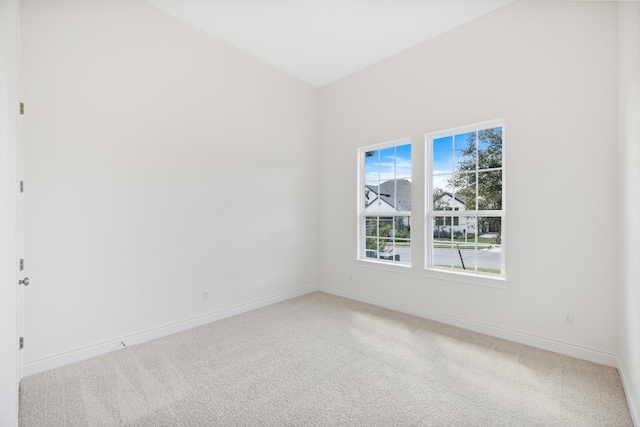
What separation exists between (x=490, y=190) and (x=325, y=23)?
2.59m

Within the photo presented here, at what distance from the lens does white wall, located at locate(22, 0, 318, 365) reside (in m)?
2.40

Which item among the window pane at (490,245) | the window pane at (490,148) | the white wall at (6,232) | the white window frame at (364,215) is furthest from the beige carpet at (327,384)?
the window pane at (490,148)

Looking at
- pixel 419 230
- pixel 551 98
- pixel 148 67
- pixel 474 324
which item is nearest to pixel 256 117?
pixel 148 67

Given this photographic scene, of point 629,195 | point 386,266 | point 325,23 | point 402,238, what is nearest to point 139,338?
point 386,266

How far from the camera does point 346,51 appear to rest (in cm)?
379

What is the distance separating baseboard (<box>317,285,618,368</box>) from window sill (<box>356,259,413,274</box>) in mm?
430

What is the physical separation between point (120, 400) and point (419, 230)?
10.7ft

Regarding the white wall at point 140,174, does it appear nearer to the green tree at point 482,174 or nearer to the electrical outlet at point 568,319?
the green tree at point 482,174

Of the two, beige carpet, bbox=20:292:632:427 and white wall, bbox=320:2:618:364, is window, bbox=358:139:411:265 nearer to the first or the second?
white wall, bbox=320:2:618:364

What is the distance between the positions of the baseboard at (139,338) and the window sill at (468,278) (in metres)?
2.10

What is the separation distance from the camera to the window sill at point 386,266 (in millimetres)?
3740

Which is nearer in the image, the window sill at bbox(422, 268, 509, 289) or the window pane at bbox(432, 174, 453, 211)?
the window sill at bbox(422, 268, 509, 289)

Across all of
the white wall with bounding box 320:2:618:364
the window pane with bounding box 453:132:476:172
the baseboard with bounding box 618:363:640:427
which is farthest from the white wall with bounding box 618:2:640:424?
the window pane with bounding box 453:132:476:172

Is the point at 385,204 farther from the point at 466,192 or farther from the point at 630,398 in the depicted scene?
the point at 630,398
